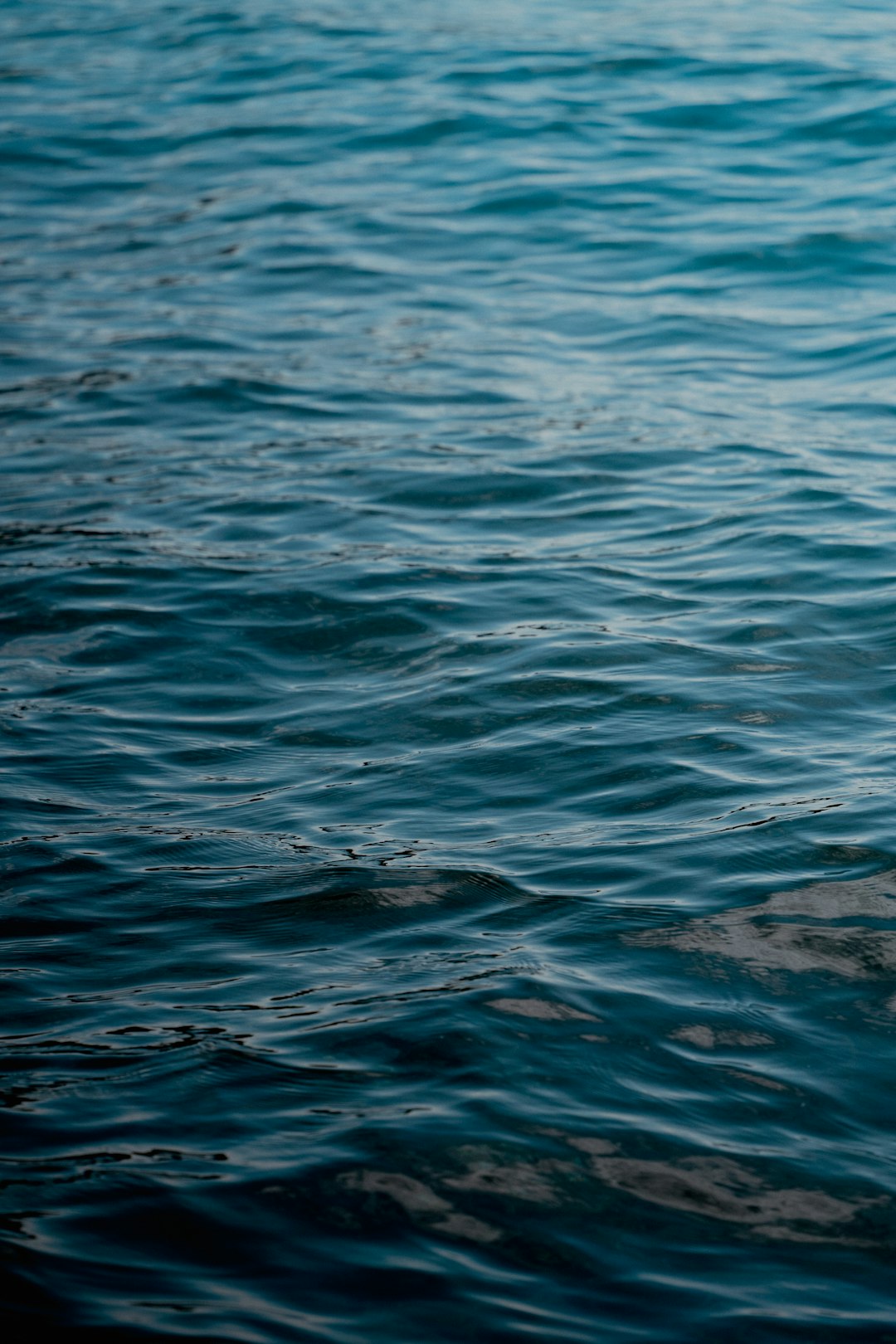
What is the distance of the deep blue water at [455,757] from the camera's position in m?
2.88

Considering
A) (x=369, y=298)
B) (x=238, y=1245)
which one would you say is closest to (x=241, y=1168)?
(x=238, y=1245)

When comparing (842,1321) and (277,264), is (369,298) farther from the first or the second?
(842,1321)

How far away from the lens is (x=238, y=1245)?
2.83 metres

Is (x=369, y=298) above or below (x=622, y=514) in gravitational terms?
above

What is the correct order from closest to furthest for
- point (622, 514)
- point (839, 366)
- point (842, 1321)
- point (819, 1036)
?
point (842, 1321), point (819, 1036), point (622, 514), point (839, 366)

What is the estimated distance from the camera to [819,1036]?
336 cm

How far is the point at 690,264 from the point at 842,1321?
306 inches

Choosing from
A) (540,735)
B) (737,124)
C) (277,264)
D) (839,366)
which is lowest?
(540,735)

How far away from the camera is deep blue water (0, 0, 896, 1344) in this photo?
2.88 meters

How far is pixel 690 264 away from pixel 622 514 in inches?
142

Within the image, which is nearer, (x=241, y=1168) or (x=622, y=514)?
(x=241, y=1168)

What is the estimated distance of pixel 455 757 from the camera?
15.2 ft

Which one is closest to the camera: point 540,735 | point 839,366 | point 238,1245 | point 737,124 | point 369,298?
point 238,1245

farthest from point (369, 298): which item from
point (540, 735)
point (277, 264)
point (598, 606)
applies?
point (540, 735)
